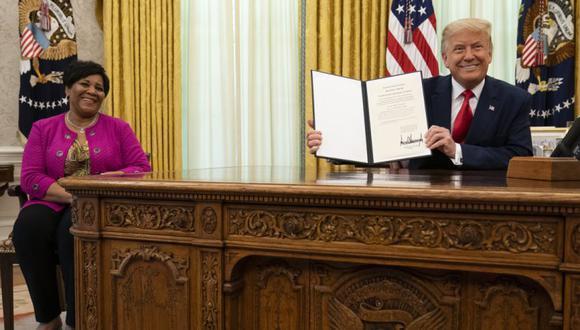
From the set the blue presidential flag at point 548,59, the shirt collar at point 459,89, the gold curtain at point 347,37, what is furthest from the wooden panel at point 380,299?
the blue presidential flag at point 548,59

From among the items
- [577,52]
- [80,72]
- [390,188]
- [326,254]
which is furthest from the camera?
[577,52]

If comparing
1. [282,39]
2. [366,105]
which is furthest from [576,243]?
[282,39]

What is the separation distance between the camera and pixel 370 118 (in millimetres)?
2078

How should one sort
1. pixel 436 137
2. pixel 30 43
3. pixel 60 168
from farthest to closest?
pixel 30 43
pixel 60 168
pixel 436 137

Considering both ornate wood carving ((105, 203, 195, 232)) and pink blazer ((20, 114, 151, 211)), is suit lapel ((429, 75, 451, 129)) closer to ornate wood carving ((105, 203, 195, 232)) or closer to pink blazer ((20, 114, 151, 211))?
ornate wood carving ((105, 203, 195, 232))

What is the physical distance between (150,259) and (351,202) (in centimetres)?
69

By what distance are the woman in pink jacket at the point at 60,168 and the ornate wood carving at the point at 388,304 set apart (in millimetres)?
1501

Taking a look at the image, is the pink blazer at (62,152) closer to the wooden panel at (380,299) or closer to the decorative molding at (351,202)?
the decorative molding at (351,202)

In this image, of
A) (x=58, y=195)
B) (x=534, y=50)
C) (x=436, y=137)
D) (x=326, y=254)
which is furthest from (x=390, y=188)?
(x=534, y=50)

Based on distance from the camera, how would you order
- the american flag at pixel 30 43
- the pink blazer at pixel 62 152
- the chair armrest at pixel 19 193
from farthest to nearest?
the american flag at pixel 30 43
the chair armrest at pixel 19 193
the pink blazer at pixel 62 152

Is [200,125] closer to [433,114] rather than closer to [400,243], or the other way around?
[433,114]

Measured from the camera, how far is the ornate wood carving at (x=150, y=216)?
164 cm

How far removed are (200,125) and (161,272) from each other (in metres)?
3.43

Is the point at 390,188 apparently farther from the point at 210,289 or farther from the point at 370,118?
the point at 370,118
